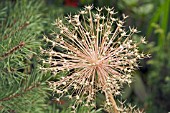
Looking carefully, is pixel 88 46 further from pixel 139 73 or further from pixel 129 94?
pixel 139 73

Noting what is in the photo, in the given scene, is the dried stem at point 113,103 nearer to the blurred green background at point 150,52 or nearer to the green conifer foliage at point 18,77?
the green conifer foliage at point 18,77

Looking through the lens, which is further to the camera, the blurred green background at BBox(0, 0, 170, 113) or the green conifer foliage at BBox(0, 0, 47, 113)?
the blurred green background at BBox(0, 0, 170, 113)

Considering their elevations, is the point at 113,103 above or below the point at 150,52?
below

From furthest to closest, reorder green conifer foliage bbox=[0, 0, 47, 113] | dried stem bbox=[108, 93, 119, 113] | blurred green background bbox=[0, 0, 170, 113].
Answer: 1. blurred green background bbox=[0, 0, 170, 113]
2. green conifer foliage bbox=[0, 0, 47, 113]
3. dried stem bbox=[108, 93, 119, 113]

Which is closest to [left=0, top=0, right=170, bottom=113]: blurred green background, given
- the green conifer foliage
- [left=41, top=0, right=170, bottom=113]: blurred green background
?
[left=41, top=0, right=170, bottom=113]: blurred green background

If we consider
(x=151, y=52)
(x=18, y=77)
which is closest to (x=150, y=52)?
(x=151, y=52)

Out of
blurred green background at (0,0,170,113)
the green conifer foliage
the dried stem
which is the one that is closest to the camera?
the dried stem

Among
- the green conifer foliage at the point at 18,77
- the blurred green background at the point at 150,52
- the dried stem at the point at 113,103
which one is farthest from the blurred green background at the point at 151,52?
the dried stem at the point at 113,103

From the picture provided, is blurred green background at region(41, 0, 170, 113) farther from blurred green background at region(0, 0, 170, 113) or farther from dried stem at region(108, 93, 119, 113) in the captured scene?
dried stem at region(108, 93, 119, 113)

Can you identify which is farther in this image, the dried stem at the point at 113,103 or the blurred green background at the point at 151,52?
the blurred green background at the point at 151,52

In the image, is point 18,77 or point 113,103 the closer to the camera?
point 113,103

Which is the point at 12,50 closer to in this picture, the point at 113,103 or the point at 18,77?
the point at 18,77

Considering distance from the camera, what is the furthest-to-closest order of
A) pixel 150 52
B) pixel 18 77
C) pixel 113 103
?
pixel 150 52 < pixel 18 77 < pixel 113 103

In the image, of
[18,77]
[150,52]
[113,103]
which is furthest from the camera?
[150,52]
